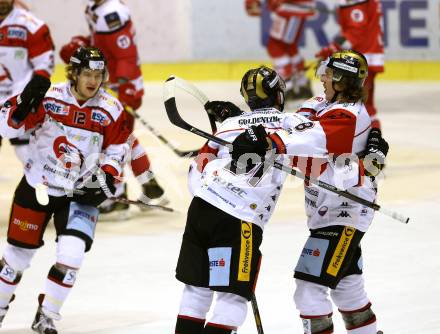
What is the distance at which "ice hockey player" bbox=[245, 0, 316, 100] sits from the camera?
11.2 m

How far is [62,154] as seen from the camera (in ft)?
16.6

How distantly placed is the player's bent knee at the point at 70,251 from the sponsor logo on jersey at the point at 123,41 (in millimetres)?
2652

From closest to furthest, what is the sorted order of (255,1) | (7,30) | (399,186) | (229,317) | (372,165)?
1. (229,317)
2. (372,165)
3. (7,30)
4. (399,186)
5. (255,1)

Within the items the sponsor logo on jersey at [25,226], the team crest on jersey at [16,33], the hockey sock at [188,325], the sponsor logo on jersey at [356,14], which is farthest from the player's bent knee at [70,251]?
the sponsor logo on jersey at [356,14]

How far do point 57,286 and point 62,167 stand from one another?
518mm

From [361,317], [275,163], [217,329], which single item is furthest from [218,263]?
[361,317]

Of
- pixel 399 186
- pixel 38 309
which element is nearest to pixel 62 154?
pixel 38 309

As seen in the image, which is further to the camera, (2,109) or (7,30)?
(7,30)

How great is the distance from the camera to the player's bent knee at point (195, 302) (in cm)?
400

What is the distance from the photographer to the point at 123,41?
7.35 meters

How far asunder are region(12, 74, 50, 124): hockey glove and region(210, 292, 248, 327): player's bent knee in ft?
4.63

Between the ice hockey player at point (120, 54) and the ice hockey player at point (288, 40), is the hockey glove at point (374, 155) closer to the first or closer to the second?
the ice hockey player at point (120, 54)

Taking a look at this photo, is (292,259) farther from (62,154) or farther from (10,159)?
(10,159)

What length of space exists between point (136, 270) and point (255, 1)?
19.5 feet
